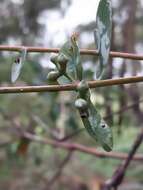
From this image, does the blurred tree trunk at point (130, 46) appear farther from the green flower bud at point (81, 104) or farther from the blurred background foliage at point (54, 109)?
the green flower bud at point (81, 104)

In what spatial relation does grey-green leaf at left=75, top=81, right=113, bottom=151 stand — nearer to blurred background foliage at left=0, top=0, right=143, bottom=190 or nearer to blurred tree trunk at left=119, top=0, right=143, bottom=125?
blurred background foliage at left=0, top=0, right=143, bottom=190

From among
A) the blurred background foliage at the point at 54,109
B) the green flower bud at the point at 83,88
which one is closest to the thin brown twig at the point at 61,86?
the green flower bud at the point at 83,88

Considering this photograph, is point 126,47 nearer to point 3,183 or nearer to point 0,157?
point 0,157

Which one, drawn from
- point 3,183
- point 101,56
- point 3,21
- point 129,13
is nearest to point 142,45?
point 3,21

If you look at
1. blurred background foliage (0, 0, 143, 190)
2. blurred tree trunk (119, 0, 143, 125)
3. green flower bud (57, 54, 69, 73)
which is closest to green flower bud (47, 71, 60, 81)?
green flower bud (57, 54, 69, 73)

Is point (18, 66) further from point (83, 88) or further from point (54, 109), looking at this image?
point (54, 109)
